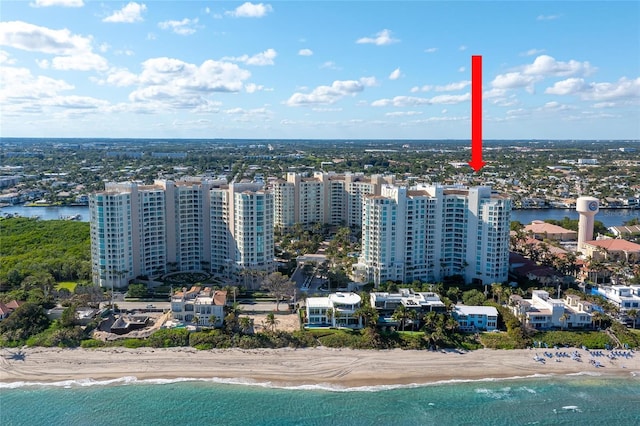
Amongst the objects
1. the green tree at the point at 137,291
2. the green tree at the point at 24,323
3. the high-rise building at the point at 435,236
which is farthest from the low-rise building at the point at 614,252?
Answer: the green tree at the point at 24,323

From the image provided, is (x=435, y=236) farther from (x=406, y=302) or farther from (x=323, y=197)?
(x=323, y=197)

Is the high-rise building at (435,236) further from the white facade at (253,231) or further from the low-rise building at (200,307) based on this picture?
the low-rise building at (200,307)

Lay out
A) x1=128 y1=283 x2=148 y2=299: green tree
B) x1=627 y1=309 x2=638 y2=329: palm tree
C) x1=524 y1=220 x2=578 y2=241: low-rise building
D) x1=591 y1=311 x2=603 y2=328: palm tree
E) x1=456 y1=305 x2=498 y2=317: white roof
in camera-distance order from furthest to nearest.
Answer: x1=524 y1=220 x2=578 y2=241: low-rise building, x1=128 y1=283 x2=148 y2=299: green tree, x1=627 y1=309 x2=638 y2=329: palm tree, x1=456 y1=305 x2=498 y2=317: white roof, x1=591 y1=311 x2=603 y2=328: palm tree

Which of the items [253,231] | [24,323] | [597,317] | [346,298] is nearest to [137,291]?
[24,323]

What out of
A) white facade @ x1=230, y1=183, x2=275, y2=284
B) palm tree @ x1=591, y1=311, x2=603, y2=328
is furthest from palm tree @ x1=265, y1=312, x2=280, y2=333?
palm tree @ x1=591, y1=311, x2=603, y2=328

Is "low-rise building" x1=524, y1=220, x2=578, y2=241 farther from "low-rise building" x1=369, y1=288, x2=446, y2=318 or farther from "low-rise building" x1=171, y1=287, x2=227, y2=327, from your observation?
"low-rise building" x1=171, y1=287, x2=227, y2=327

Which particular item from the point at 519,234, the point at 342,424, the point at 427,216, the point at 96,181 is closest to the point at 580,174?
the point at 519,234
